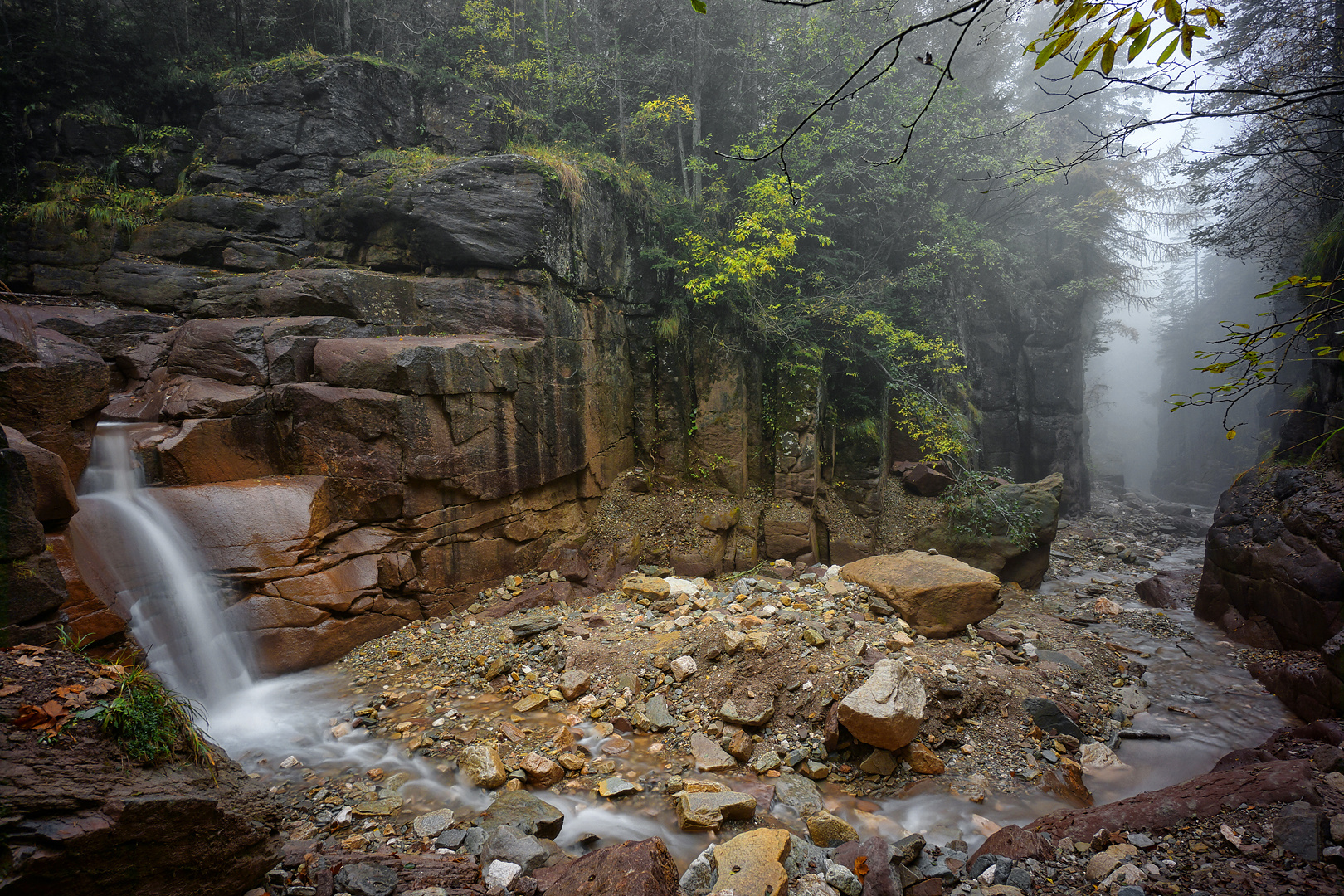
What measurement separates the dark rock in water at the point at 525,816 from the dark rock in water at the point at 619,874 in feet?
2.07

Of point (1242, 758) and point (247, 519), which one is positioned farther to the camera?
point (247, 519)

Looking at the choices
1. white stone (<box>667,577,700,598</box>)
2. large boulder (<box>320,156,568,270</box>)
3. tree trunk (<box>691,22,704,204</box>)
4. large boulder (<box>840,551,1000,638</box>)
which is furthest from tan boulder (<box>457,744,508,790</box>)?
tree trunk (<box>691,22,704,204</box>)

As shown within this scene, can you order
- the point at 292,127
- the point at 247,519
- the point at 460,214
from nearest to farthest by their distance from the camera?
1. the point at 247,519
2. the point at 460,214
3. the point at 292,127

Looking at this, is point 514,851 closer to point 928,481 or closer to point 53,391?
point 53,391

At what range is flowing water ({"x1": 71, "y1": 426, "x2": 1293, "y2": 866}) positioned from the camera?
189 inches

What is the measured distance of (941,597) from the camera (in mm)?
7613

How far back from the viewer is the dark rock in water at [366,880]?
3.38 m

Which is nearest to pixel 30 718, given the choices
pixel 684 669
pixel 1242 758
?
pixel 684 669

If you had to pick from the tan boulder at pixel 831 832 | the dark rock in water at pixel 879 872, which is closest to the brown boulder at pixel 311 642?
the tan boulder at pixel 831 832

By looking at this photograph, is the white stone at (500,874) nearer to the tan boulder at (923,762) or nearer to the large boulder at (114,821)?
the large boulder at (114,821)

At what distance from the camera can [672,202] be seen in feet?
41.0

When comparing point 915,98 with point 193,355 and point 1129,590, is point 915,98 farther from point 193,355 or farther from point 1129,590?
point 193,355

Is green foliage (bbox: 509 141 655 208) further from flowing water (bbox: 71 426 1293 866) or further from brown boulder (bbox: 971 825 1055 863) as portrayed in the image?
brown boulder (bbox: 971 825 1055 863)

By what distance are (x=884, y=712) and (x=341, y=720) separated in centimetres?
544
